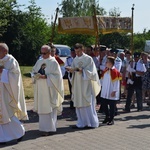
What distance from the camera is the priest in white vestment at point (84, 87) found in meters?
8.80

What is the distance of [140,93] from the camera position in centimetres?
1161

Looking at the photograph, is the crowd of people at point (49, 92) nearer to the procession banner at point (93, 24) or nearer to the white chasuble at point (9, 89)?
the white chasuble at point (9, 89)

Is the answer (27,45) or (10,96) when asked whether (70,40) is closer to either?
(27,45)

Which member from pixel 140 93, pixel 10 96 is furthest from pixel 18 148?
pixel 140 93

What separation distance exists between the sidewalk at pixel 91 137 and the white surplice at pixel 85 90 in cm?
31

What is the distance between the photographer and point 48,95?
7965mm

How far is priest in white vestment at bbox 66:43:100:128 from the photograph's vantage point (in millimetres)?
8797

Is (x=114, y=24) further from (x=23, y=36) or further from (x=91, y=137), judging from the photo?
(x=23, y=36)

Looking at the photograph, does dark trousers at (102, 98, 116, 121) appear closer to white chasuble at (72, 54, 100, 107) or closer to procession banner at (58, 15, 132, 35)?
white chasuble at (72, 54, 100, 107)

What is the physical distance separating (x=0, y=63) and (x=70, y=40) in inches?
1289

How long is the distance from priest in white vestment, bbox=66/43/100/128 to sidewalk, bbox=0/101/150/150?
0.99ft

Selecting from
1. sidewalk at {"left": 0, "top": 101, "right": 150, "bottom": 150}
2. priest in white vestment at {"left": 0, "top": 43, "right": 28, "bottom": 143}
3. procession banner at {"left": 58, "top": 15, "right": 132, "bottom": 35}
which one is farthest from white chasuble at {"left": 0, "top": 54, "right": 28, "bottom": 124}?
procession banner at {"left": 58, "top": 15, "right": 132, "bottom": 35}

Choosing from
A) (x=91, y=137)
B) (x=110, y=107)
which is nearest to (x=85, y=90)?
(x=110, y=107)

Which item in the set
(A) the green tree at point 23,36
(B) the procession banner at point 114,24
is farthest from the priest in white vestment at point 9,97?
(A) the green tree at point 23,36
